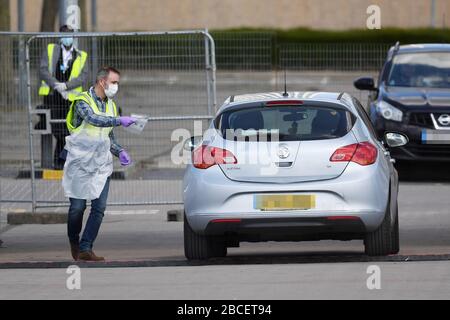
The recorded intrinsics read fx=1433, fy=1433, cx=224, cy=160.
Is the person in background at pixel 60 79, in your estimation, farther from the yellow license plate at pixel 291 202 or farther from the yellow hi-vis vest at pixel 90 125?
the yellow license plate at pixel 291 202

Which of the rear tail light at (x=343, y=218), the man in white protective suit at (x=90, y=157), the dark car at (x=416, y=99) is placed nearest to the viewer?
the rear tail light at (x=343, y=218)

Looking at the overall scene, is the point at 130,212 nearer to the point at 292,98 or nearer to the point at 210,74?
the point at 210,74

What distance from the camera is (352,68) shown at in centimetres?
2173

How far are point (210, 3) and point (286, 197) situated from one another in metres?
44.8

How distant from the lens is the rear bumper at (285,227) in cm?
1103

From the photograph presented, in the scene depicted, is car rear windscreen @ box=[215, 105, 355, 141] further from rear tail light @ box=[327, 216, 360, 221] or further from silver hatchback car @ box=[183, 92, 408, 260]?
rear tail light @ box=[327, 216, 360, 221]

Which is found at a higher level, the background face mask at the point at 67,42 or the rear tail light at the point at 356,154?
the background face mask at the point at 67,42

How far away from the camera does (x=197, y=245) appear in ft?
38.1

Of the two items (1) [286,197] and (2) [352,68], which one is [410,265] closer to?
(1) [286,197]

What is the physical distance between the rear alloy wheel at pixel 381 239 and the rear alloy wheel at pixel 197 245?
1.25 m

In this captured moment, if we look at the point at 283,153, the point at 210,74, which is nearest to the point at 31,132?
the point at 210,74

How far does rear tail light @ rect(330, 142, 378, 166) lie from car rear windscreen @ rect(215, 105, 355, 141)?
6.7 inches

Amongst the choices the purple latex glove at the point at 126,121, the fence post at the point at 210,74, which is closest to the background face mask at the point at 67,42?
the fence post at the point at 210,74
